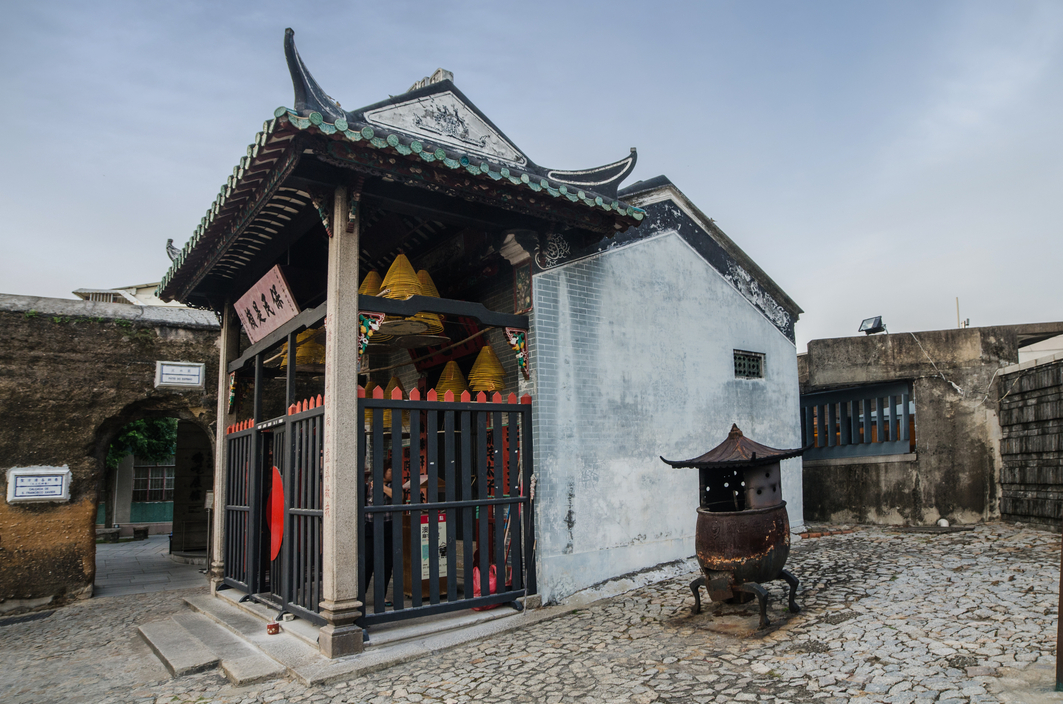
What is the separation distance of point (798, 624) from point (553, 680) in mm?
2001

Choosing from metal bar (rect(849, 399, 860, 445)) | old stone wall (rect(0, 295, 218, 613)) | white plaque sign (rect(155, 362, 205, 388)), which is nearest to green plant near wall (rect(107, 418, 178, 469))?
white plaque sign (rect(155, 362, 205, 388))

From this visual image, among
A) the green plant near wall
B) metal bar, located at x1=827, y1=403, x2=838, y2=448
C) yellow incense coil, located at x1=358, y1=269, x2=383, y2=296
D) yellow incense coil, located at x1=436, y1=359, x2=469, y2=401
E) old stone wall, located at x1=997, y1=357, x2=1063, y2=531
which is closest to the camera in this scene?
yellow incense coil, located at x1=358, y1=269, x2=383, y2=296

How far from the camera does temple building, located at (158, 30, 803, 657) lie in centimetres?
596

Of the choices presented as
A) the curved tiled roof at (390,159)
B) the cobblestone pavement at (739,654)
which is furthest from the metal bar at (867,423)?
the curved tiled roof at (390,159)

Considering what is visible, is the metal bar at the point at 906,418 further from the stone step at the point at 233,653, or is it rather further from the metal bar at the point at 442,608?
the stone step at the point at 233,653

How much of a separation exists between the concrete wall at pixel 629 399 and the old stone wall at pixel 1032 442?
9.59ft

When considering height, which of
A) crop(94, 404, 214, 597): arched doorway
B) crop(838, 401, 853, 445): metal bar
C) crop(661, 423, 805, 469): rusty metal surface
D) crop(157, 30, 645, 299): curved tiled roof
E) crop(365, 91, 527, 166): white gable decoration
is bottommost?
crop(94, 404, 214, 597): arched doorway

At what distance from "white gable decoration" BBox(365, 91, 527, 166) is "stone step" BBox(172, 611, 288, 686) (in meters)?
4.75

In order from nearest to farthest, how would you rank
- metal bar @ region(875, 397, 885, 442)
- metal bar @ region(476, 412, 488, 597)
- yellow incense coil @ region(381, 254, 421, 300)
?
1. metal bar @ region(476, 412, 488, 597)
2. yellow incense coil @ region(381, 254, 421, 300)
3. metal bar @ region(875, 397, 885, 442)

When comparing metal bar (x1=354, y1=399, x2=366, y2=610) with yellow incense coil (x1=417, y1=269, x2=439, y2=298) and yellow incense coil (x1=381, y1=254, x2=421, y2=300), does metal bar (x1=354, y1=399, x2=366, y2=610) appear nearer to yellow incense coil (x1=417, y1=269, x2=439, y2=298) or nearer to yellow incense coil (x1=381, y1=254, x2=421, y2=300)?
yellow incense coil (x1=381, y1=254, x2=421, y2=300)

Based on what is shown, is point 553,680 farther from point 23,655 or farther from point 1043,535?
point 1043,535

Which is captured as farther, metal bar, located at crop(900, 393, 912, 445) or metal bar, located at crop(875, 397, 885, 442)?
metal bar, located at crop(875, 397, 885, 442)

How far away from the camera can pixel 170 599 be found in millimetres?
9312

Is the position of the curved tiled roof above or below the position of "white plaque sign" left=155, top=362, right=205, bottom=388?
above
